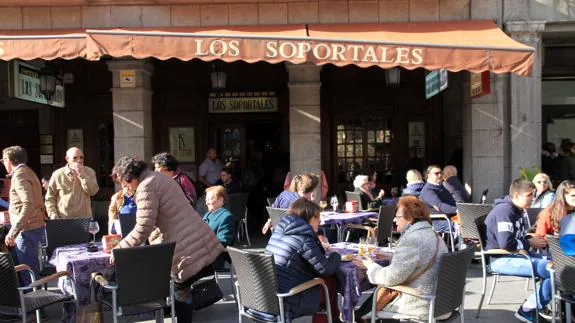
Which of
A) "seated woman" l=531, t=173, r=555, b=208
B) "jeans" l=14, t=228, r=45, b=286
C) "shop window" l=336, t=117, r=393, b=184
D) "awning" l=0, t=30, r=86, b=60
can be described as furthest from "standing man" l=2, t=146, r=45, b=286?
"shop window" l=336, t=117, r=393, b=184

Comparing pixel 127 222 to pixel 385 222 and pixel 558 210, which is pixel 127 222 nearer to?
pixel 385 222

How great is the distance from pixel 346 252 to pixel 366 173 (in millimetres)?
7472

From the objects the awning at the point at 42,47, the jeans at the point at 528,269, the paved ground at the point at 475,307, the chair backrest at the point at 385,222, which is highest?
the awning at the point at 42,47

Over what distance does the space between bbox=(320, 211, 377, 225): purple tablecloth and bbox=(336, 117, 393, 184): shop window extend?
4.46 m

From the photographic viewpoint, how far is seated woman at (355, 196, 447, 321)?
4.36m

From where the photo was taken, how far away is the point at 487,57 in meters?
7.66

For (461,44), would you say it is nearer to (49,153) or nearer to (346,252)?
(346,252)

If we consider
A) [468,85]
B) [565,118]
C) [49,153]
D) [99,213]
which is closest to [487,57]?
[468,85]

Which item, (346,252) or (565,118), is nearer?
(346,252)

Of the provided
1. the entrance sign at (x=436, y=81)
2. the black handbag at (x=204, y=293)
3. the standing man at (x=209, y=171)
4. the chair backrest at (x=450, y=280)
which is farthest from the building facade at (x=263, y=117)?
the chair backrest at (x=450, y=280)

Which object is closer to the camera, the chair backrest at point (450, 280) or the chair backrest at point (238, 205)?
the chair backrest at point (450, 280)

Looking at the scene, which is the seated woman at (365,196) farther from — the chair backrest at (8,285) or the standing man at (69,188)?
the chair backrest at (8,285)

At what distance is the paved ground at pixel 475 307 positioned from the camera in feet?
19.7

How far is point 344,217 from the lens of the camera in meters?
7.85
